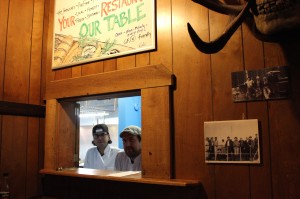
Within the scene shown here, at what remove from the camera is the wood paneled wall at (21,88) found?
2.13 metres

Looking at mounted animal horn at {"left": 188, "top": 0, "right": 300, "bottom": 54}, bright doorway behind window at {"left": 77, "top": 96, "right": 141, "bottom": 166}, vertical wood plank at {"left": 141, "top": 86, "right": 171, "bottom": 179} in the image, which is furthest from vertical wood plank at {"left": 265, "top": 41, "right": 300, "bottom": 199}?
bright doorway behind window at {"left": 77, "top": 96, "right": 141, "bottom": 166}

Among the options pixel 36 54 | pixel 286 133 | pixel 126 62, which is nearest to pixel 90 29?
pixel 126 62

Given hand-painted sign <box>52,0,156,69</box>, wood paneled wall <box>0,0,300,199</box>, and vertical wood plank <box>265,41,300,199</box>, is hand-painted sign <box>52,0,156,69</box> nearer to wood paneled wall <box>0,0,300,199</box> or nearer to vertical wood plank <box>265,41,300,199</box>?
wood paneled wall <box>0,0,300,199</box>

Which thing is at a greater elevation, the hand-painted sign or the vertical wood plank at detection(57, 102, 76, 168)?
the hand-painted sign

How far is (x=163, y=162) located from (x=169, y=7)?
2.98 ft

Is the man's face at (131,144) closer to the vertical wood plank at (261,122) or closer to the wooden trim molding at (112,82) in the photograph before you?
the wooden trim molding at (112,82)

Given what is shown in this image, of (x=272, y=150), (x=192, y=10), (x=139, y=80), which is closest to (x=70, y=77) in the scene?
(x=139, y=80)

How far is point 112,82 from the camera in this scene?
186 centimetres

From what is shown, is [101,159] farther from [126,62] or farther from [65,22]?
[126,62]

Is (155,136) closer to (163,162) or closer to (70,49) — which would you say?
(163,162)

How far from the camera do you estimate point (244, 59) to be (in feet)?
4.68

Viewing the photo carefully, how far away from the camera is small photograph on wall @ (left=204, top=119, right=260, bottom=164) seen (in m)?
1.35

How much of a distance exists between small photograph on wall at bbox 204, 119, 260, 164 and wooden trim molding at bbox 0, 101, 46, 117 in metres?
1.43

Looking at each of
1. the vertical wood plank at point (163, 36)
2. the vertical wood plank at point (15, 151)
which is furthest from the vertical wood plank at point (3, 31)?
the vertical wood plank at point (163, 36)
